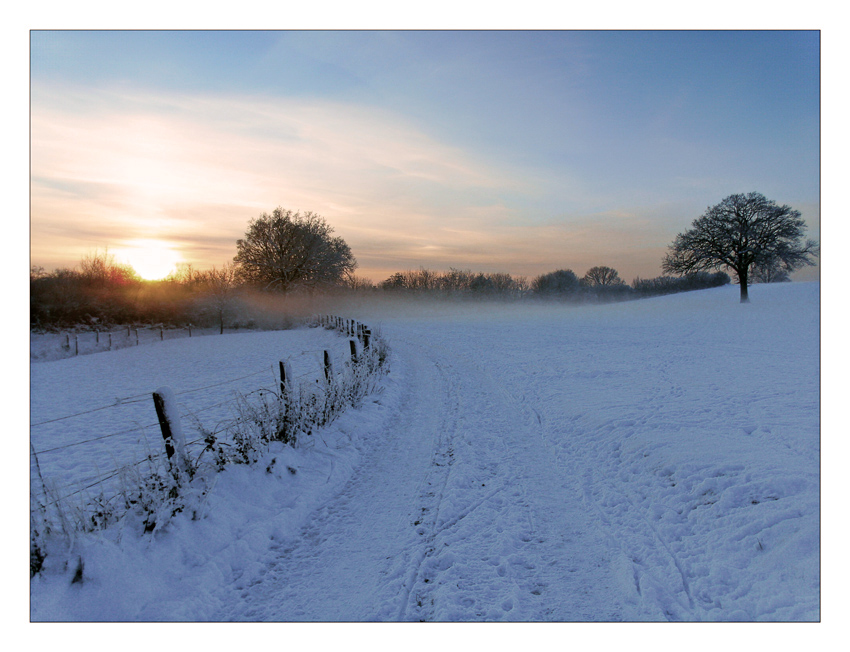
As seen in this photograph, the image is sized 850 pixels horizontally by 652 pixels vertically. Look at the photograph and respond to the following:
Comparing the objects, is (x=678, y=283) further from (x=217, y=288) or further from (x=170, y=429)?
(x=170, y=429)

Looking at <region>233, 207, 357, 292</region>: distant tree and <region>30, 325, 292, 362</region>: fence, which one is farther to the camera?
<region>233, 207, 357, 292</region>: distant tree

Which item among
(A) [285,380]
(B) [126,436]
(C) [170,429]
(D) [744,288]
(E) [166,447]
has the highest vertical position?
(D) [744,288]

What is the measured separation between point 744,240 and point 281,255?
40845mm

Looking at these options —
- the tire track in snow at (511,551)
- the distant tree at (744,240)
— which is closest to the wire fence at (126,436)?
the tire track in snow at (511,551)

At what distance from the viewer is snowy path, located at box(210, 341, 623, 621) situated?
3.13 m

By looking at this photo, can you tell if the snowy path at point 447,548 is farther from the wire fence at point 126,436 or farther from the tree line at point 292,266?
the tree line at point 292,266

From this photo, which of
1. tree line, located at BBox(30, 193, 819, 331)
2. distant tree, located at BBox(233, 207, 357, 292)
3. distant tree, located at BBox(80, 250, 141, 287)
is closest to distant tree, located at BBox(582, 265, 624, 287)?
tree line, located at BBox(30, 193, 819, 331)

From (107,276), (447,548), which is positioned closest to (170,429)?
(447,548)

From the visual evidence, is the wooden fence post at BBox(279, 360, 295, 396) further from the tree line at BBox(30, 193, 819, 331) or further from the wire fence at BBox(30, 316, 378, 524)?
the tree line at BBox(30, 193, 819, 331)

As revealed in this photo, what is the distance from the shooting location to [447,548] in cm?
382

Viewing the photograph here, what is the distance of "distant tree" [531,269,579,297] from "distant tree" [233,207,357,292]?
4291 centimetres

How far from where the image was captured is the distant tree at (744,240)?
34.6 metres

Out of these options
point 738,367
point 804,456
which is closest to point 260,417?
point 804,456

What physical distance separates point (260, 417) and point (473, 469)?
2955mm
